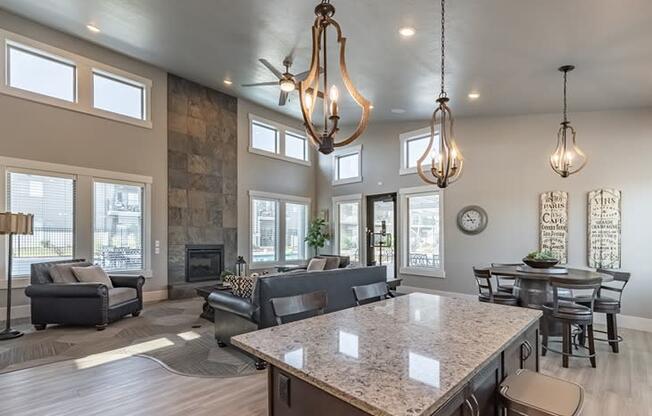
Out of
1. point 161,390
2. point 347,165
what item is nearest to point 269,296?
point 161,390

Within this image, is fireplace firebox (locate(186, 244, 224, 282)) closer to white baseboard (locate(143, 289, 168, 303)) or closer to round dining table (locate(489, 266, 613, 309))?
white baseboard (locate(143, 289, 168, 303))

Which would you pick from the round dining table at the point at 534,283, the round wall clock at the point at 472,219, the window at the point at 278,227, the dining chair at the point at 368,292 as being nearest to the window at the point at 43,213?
the window at the point at 278,227

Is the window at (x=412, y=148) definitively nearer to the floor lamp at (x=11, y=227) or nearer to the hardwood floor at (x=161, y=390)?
the hardwood floor at (x=161, y=390)

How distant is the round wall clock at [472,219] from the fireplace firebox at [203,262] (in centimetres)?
521

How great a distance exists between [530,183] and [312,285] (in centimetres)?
447

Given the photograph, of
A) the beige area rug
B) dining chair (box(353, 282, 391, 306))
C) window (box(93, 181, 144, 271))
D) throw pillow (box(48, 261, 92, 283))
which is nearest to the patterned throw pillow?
the beige area rug

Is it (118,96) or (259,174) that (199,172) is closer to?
(259,174)

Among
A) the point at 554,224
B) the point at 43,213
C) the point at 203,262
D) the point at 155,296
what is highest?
the point at 43,213

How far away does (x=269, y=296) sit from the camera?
3.64 m

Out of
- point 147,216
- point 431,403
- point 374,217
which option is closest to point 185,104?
point 147,216

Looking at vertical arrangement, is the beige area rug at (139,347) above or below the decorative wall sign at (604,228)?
below

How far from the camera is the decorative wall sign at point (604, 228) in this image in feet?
17.3

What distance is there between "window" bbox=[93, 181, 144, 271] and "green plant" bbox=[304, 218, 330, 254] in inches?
160

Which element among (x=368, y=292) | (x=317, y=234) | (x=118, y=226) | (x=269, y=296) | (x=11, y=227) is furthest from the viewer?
(x=317, y=234)
